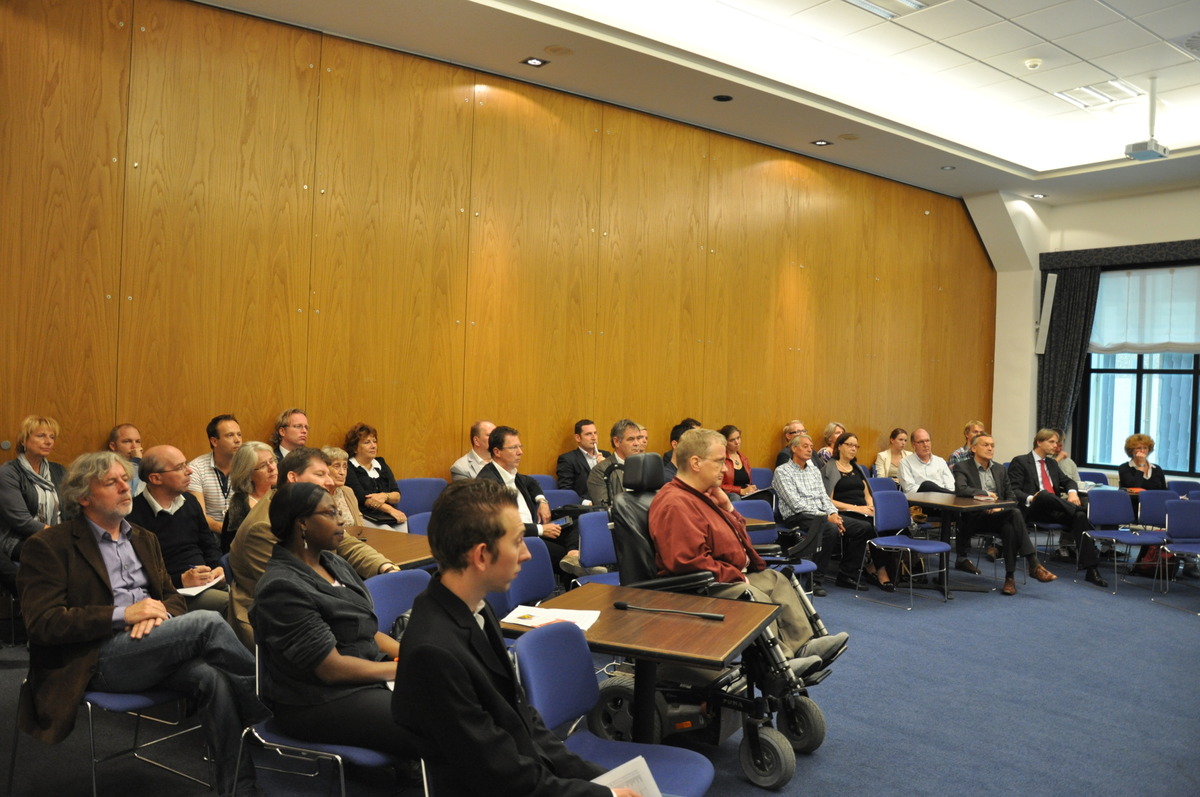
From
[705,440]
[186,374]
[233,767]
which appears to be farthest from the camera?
[186,374]

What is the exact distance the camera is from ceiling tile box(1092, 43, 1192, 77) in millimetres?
7629

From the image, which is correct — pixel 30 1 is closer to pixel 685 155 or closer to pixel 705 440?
pixel 705 440

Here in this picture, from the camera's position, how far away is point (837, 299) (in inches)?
396

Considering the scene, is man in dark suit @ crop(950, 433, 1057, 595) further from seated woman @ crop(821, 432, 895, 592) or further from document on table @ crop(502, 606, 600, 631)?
document on table @ crop(502, 606, 600, 631)

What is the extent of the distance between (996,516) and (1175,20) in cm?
418

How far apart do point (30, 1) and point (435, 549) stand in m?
5.06

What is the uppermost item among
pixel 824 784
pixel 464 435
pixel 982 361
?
pixel 982 361

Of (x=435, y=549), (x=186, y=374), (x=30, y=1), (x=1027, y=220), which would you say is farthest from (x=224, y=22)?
(x=1027, y=220)

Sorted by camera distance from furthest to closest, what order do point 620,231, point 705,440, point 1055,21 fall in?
1. point 620,231
2. point 1055,21
3. point 705,440

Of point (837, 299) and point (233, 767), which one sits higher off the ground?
point (837, 299)

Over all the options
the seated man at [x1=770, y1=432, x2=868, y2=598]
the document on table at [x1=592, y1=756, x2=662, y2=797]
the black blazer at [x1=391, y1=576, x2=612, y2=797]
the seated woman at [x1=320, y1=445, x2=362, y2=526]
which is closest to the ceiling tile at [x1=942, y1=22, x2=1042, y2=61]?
the seated man at [x1=770, y1=432, x2=868, y2=598]

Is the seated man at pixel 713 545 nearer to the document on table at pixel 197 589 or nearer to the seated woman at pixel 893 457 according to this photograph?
Answer: the document on table at pixel 197 589

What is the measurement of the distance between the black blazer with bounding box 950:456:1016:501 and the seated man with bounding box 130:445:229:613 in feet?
20.9

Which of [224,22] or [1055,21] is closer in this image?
[224,22]
